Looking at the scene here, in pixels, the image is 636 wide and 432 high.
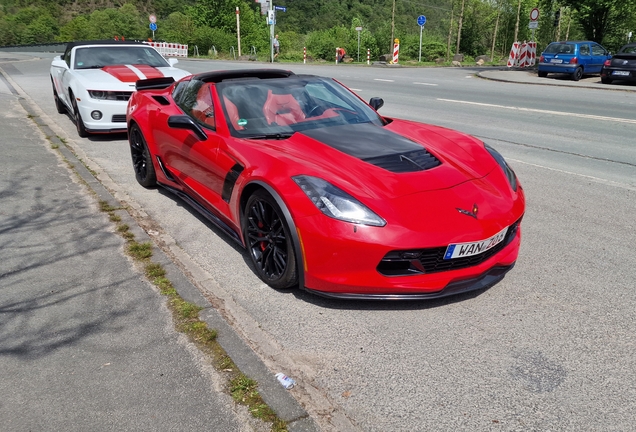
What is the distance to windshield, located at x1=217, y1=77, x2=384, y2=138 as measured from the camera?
4336 mm

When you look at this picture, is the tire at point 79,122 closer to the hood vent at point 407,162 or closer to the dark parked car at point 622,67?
the hood vent at point 407,162

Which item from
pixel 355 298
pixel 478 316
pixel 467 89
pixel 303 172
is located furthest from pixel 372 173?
pixel 467 89

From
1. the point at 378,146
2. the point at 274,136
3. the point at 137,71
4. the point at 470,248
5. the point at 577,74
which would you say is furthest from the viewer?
the point at 577,74

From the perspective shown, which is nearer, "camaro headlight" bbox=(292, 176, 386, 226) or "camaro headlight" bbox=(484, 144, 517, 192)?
"camaro headlight" bbox=(292, 176, 386, 226)

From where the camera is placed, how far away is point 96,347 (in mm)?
3047

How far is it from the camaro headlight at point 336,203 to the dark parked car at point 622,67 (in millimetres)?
19561

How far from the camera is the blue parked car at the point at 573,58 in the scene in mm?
21688

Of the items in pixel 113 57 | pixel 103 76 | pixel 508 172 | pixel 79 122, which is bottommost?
pixel 79 122

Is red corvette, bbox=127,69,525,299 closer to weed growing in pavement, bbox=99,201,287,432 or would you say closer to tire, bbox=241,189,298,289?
tire, bbox=241,189,298,289

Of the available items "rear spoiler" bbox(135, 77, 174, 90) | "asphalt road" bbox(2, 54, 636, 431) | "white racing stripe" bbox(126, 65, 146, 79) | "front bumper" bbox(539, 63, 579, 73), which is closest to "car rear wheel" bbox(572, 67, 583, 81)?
"front bumper" bbox(539, 63, 579, 73)

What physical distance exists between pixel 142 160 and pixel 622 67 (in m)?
18.8

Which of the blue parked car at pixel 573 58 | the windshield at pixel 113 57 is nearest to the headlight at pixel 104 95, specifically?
the windshield at pixel 113 57

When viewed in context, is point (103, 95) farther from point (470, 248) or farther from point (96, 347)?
point (470, 248)

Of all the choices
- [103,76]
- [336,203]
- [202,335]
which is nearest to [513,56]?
[103,76]
